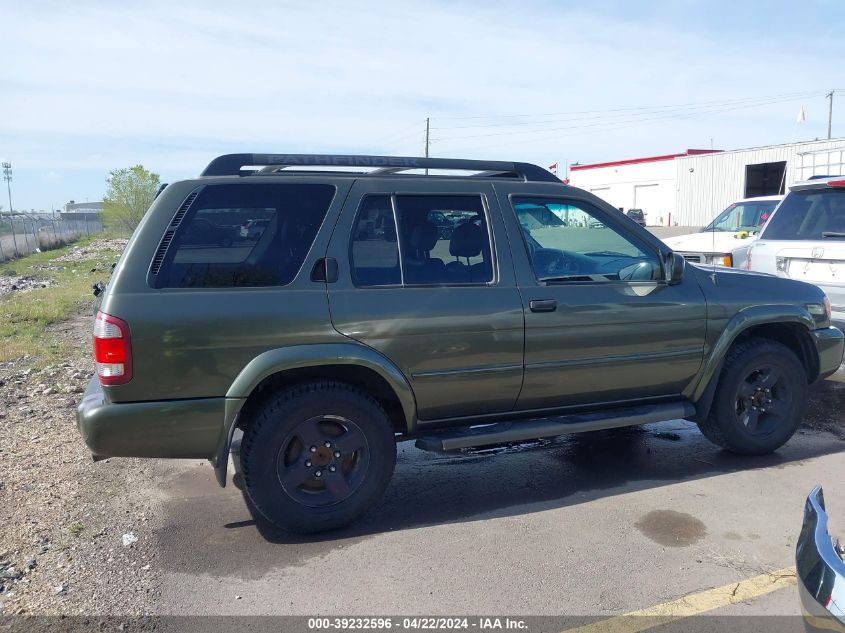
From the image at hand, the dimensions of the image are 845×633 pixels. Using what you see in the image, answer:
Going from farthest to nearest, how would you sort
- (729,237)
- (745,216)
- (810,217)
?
(745,216) → (729,237) → (810,217)

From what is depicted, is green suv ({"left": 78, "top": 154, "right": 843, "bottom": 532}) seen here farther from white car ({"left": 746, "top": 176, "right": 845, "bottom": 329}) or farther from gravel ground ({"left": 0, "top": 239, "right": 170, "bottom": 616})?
white car ({"left": 746, "top": 176, "right": 845, "bottom": 329})

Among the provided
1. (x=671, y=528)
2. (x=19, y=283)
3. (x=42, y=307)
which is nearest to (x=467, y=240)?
(x=671, y=528)

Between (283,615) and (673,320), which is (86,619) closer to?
(283,615)

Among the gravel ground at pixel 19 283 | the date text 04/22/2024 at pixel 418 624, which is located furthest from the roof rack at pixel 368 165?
the gravel ground at pixel 19 283

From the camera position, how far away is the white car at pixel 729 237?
30.7ft

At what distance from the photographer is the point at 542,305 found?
14.2 ft

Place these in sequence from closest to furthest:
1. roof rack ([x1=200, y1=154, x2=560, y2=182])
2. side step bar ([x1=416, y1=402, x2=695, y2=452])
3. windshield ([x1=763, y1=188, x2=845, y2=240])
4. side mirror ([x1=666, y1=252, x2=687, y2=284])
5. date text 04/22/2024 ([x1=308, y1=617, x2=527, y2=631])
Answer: date text 04/22/2024 ([x1=308, y1=617, x2=527, y2=631]) → roof rack ([x1=200, y1=154, x2=560, y2=182]) → side step bar ([x1=416, y1=402, x2=695, y2=452]) → side mirror ([x1=666, y1=252, x2=687, y2=284]) → windshield ([x1=763, y1=188, x2=845, y2=240])

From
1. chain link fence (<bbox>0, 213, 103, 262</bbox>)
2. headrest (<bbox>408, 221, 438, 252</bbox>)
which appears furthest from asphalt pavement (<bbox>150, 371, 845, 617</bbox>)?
chain link fence (<bbox>0, 213, 103, 262</bbox>)

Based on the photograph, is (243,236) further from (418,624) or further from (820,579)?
(820,579)

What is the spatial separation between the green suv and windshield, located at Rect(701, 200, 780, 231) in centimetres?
742

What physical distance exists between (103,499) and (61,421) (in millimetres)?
1800

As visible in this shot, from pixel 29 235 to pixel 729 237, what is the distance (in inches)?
1191

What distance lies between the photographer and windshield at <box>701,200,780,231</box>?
460 inches

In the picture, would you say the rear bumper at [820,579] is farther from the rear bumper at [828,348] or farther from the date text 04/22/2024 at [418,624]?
the rear bumper at [828,348]
